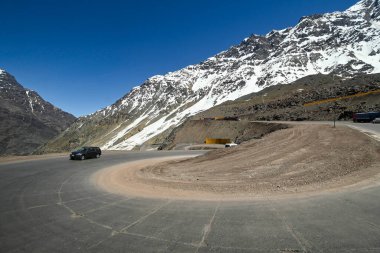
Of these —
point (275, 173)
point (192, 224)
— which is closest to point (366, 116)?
point (275, 173)

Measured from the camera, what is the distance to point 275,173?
14984mm

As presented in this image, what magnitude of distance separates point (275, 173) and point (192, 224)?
26.9 feet

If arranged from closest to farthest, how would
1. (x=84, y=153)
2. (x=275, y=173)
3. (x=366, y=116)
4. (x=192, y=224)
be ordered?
(x=192, y=224), (x=275, y=173), (x=84, y=153), (x=366, y=116)

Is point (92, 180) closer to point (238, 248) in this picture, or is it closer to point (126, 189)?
point (126, 189)

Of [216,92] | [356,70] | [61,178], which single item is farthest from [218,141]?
[216,92]

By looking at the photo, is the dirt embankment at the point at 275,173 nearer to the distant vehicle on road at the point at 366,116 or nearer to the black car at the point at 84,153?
the black car at the point at 84,153

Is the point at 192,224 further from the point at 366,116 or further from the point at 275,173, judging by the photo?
the point at 366,116

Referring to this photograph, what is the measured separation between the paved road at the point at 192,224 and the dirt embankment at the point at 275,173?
172 centimetres

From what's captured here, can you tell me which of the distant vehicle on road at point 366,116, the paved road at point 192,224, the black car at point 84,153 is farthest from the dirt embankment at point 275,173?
the distant vehicle on road at point 366,116

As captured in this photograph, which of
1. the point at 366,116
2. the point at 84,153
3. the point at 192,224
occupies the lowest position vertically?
the point at 192,224

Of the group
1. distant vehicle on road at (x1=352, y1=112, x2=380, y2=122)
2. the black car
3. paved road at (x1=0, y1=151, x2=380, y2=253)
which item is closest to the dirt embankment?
paved road at (x1=0, y1=151, x2=380, y2=253)

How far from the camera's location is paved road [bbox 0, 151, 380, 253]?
667 centimetres

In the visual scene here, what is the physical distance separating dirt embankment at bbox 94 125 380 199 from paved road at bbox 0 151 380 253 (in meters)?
1.72

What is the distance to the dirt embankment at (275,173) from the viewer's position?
12.3 metres
